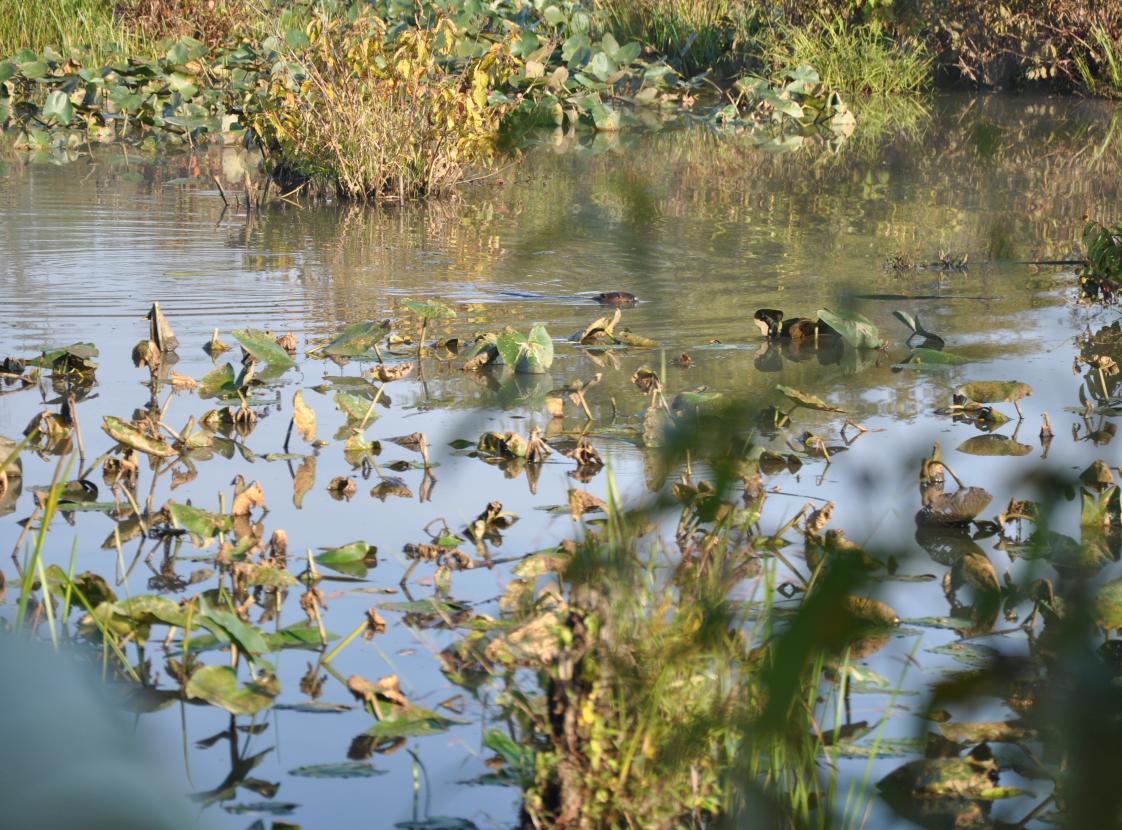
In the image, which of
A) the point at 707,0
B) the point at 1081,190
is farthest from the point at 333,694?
the point at 707,0

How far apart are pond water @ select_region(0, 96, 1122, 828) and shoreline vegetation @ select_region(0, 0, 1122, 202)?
17.1 inches

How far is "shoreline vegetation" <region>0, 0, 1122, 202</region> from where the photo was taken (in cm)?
811

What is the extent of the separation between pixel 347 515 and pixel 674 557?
0.89m

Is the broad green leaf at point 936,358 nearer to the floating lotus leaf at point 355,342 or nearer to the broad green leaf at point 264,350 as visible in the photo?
the floating lotus leaf at point 355,342

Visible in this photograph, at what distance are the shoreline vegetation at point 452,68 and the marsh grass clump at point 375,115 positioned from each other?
0.04ft

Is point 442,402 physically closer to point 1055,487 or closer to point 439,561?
point 439,561

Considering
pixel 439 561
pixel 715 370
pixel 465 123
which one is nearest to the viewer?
pixel 439 561

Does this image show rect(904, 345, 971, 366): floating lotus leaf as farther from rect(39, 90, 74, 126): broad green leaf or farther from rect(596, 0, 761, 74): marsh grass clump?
rect(596, 0, 761, 74): marsh grass clump

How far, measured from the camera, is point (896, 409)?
430 cm

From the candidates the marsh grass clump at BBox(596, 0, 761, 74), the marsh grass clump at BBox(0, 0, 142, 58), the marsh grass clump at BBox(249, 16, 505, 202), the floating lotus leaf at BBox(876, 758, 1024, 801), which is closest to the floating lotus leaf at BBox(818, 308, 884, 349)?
the floating lotus leaf at BBox(876, 758, 1024, 801)

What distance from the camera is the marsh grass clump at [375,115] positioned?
25.8ft

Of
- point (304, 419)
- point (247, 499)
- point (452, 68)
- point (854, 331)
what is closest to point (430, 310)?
point (304, 419)

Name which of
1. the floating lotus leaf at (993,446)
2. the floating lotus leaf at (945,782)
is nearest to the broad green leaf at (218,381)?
the floating lotus leaf at (993,446)

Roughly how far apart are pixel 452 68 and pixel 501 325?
575 cm
